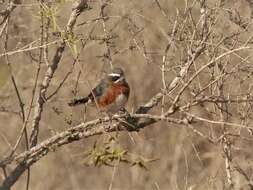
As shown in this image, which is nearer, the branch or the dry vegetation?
the dry vegetation

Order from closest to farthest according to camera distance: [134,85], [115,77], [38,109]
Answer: [38,109]
[115,77]
[134,85]

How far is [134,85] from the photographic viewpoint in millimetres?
10148

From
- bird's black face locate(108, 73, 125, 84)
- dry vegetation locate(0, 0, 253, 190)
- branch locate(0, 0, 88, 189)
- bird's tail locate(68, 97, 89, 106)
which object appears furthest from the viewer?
bird's black face locate(108, 73, 125, 84)

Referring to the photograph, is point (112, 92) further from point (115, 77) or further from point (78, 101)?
point (78, 101)

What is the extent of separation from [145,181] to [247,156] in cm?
367

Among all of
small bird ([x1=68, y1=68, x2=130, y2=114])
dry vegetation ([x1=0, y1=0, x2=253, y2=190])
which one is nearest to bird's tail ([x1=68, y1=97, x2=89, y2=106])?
dry vegetation ([x1=0, y1=0, x2=253, y2=190])

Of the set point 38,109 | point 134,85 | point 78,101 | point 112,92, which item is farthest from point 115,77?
point 134,85

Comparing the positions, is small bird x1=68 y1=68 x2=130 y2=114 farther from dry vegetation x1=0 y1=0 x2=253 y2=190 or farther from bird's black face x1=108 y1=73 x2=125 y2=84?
dry vegetation x1=0 y1=0 x2=253 y2=190

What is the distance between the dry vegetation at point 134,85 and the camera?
432cm

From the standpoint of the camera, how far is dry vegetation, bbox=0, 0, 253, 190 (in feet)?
14.2

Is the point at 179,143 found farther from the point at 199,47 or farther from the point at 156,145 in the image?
the point at 199,47

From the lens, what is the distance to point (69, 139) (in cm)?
487

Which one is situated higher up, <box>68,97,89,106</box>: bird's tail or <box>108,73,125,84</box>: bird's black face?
<box>108,73,125,84</box>: bird's black face

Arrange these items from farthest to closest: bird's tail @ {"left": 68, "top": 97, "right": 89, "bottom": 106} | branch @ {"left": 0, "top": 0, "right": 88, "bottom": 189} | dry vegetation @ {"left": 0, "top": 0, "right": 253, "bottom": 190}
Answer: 1. bird's tail @ {"left": 68, "top": 97, "right": 89, "bottom": 106}
2. branch @ {"left": 0, "top": 0, "right": 88, "bottom": 189}
3. dry vegetation @ {"left": 0, "top": 0, "right": 253, "bottom": 190}
